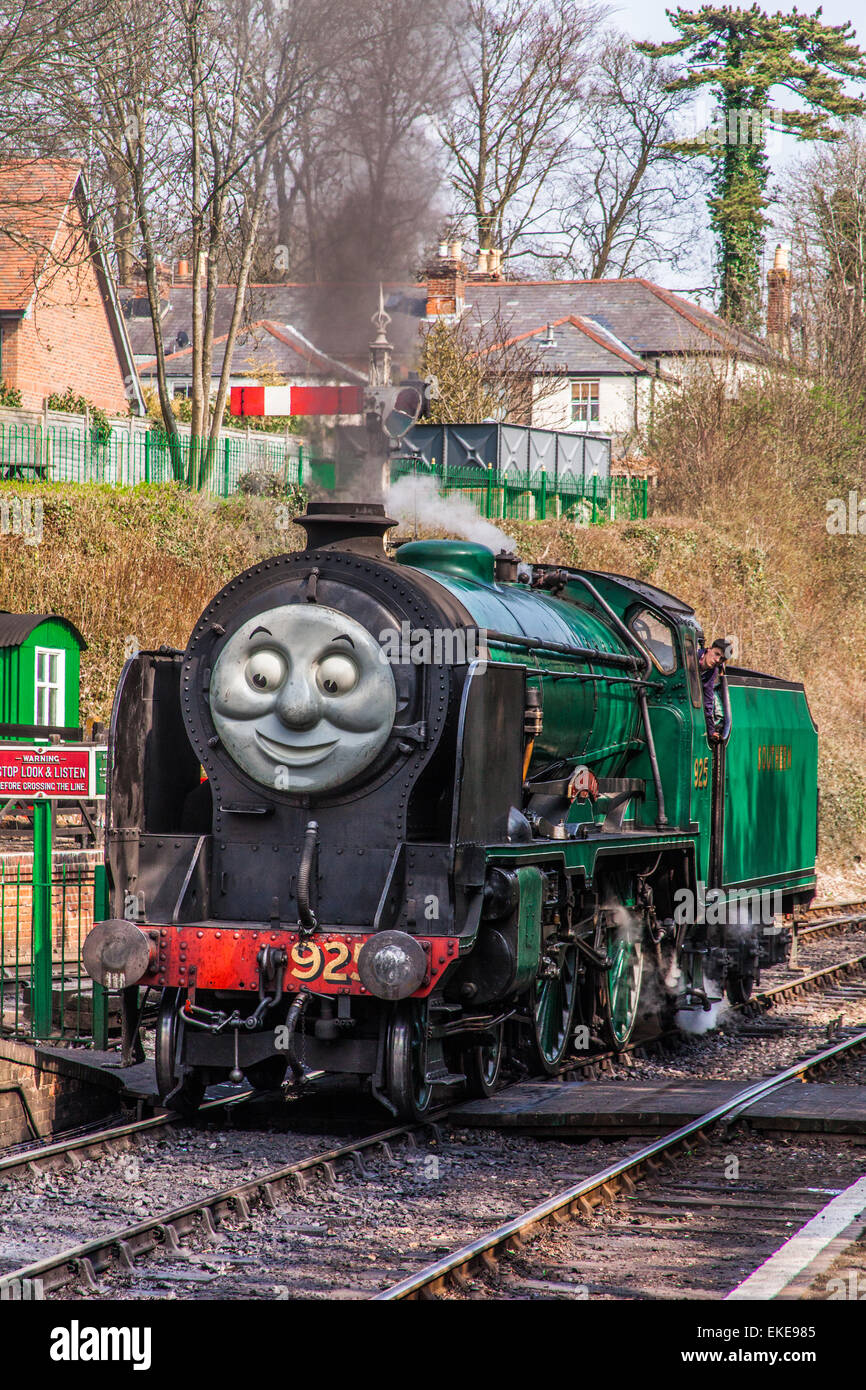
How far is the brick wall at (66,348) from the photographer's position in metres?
29.7

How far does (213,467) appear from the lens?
2378cm

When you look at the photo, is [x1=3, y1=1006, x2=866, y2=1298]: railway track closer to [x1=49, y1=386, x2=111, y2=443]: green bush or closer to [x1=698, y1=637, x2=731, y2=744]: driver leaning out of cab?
[x1=698, y1=637, x2=731, y2=744]: driver leaning out of cab

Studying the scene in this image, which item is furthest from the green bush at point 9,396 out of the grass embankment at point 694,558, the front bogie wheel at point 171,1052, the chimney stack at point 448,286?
the front bogie wheel at point 171,1052

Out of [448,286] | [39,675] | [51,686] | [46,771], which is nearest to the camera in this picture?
[46,771]

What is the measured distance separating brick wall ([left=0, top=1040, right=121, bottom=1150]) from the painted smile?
6.79 ft

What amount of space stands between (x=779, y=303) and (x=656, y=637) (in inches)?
1259

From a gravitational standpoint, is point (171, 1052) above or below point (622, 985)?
above

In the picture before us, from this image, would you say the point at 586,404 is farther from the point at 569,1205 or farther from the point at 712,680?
the point at 569,1205

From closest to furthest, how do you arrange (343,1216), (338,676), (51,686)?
(343,1216) → (338,676) → (51,686)

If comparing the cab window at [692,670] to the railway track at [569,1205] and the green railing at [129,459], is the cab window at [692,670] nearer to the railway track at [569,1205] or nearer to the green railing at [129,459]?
the railway track at [569,1205]

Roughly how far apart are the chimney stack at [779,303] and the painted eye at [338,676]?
99.8 ft

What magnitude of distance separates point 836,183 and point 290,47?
31337mm

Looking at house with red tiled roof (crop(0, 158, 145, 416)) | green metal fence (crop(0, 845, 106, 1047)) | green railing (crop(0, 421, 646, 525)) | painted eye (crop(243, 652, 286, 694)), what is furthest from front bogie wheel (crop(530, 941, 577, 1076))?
house with red tiled roof (crop(0, 158, 145, 416))

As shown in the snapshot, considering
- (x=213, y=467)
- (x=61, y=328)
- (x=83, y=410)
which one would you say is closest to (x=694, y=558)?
(x=213, y=467)
